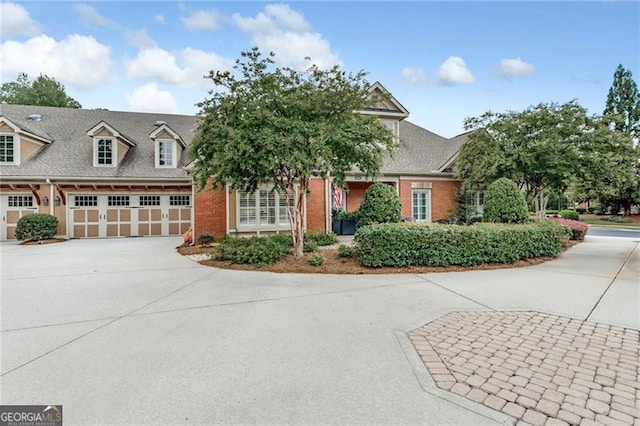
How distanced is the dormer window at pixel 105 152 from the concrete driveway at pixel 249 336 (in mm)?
9236

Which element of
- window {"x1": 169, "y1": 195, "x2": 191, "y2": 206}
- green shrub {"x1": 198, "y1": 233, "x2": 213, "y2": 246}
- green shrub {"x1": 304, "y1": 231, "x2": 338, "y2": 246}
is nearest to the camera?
green shrub {"x1": 304, "y1": 231, "x2": 338, "y2": 246}

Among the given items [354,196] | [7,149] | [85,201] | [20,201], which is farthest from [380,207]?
[7,149]

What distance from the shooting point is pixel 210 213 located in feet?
43.2

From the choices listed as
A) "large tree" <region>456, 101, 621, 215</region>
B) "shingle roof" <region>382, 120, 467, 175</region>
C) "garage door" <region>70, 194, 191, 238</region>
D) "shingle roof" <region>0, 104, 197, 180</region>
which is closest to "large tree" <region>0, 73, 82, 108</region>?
"shingle roof" <region>0, 104, 197, 180</region>

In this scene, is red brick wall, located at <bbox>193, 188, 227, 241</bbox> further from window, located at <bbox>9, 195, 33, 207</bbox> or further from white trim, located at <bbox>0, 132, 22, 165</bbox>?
white trim, located at <bbox>0, 132, 22, 165</bbox>

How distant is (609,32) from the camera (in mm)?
10516

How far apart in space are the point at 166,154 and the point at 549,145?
17.3 m

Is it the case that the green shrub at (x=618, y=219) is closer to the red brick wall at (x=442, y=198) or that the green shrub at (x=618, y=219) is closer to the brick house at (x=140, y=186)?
the brick house at (x=140, y=186)

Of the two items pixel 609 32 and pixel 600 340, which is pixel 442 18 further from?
pixel 600 340

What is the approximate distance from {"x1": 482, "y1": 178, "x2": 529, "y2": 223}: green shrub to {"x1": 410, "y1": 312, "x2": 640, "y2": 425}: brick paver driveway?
5.99 metres

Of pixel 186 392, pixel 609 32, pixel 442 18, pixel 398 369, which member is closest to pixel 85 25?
pixel 442 18

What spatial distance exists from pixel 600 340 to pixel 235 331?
4.70m

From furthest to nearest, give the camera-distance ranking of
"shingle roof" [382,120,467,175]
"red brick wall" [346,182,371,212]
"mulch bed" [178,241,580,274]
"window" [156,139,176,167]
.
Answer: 1. "red brick wall" [346,182,371,212]
2. "window" [156,139,176,167]
3. "shingle roof" [382,120,467,175]
4. "mulch bed" [178,241,580,274]

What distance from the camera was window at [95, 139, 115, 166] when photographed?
615 inches
